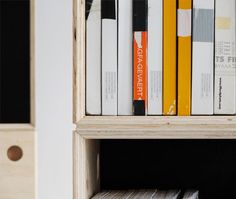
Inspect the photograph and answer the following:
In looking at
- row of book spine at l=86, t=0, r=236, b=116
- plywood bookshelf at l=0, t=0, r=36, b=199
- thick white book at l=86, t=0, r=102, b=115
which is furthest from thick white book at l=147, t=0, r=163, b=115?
plywood bookshelf at l=0, t=0, r=36, b=199

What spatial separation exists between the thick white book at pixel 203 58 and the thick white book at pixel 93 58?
0.66ft

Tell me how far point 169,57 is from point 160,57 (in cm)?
2

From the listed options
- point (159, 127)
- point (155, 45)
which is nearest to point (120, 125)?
point (159, 127)

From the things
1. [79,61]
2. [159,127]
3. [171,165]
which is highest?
[79,61]

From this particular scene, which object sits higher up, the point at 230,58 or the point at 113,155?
the point at 230,58

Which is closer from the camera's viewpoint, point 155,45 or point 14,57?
point 155,45

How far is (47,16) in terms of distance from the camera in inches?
35.5

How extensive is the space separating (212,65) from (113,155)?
46 cm

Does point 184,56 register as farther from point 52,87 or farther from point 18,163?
point 18,163

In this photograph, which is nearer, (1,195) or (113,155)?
(1,195)

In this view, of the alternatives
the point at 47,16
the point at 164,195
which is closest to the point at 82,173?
the point at 164,195

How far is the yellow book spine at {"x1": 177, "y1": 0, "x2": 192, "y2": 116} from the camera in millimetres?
937

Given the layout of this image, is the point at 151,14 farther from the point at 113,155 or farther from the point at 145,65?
the point at 113,155

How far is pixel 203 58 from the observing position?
939 mm
